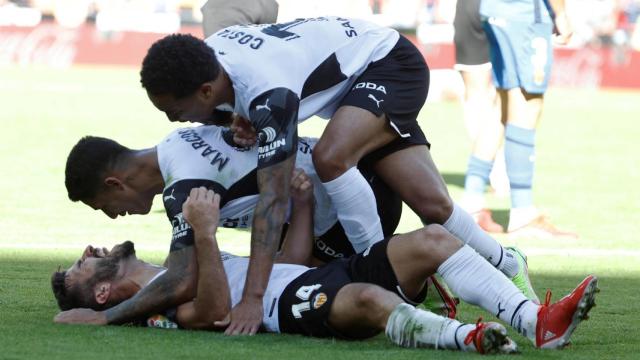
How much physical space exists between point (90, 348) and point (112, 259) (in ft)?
2.41

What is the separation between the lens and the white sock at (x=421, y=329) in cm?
428

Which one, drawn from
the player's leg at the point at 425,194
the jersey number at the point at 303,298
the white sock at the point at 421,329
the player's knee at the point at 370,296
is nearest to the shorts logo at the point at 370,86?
the player's leg at the point at 425,194

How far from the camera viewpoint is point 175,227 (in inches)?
191

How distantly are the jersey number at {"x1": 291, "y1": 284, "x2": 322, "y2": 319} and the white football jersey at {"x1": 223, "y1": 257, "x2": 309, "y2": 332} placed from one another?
0.31ft

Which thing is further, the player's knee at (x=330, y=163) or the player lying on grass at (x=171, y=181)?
the player's knee at (x=330, y=163)

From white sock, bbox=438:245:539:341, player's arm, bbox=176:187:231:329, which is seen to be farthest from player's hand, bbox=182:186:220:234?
white sock, bbox=438:245:539:341

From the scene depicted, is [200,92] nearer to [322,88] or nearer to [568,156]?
[322,88]

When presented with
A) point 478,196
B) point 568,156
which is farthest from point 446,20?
point 478,196

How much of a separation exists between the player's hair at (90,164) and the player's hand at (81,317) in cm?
45

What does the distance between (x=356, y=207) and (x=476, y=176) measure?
11.2 ft

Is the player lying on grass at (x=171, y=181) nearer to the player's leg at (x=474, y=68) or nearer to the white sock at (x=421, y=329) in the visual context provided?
the white sock at (x=421, y=329)

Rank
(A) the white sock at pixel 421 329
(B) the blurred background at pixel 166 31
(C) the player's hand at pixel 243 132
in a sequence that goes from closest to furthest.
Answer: (A) the white sock at pixel 421 329 < (C) the player's hand at pixel 243 132 < (B) the blurred background at pixel 166 31

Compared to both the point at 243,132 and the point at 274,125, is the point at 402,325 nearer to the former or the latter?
the point at 274,125

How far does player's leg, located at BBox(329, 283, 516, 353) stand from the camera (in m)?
4.18
